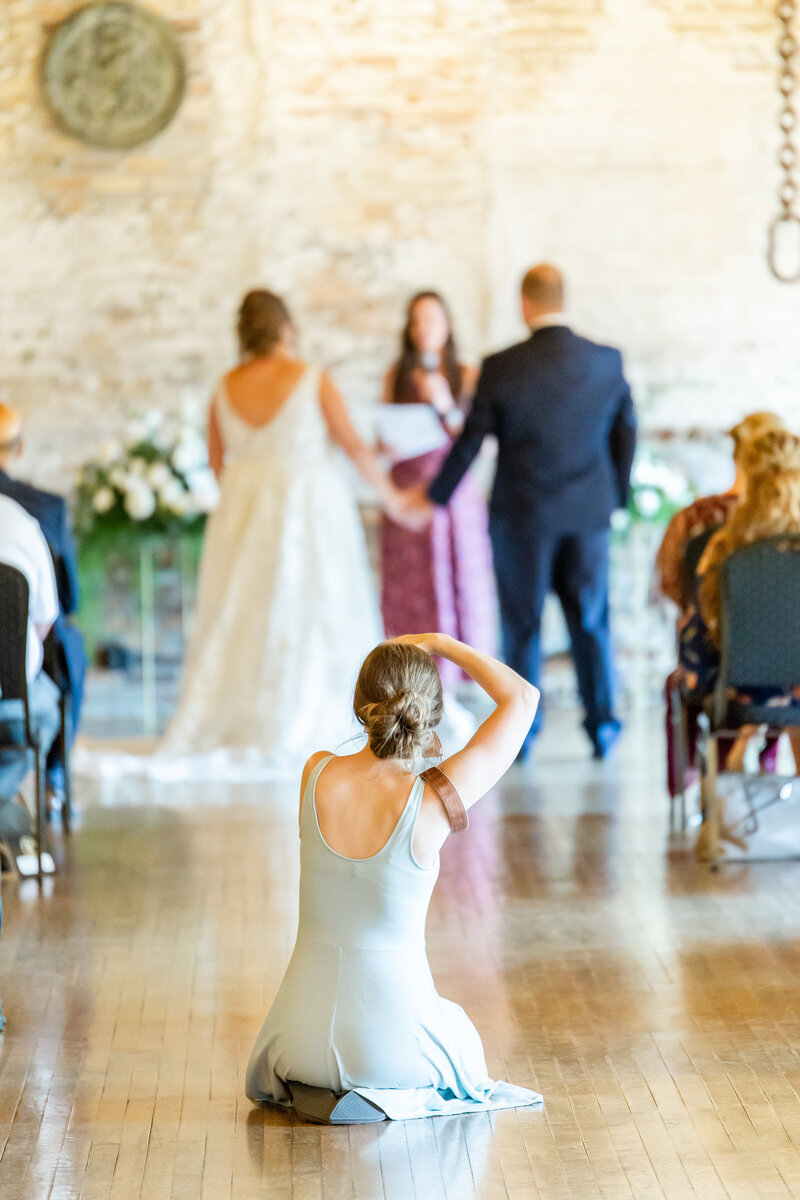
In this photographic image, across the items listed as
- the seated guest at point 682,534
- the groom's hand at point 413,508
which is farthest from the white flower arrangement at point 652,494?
the seated guest at point 682,534

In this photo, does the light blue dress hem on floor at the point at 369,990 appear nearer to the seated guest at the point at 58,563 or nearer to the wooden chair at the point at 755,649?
the wooden chair at the point at 755,649

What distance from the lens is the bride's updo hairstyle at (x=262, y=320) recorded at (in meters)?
6.86

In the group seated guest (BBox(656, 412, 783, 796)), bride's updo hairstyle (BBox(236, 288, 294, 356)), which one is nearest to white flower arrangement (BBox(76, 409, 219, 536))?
bride's updo hairstyle (BBox(236, 288, 294, 356))

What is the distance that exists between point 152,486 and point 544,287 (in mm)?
2365

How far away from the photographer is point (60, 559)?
18.5 ft

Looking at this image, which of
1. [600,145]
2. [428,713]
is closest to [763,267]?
[600,145]

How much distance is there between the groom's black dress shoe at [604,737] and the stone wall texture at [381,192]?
2791mm

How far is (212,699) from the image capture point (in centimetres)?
705

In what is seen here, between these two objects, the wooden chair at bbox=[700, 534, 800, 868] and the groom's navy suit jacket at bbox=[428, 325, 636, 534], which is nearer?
the wooden chair at bbox=[700, 534, 800, 868]

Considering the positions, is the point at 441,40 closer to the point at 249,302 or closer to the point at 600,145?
the point at 600,145

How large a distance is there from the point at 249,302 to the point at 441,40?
9.11 feet

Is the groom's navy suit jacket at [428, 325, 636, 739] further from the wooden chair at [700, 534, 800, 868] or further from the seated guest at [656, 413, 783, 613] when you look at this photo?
the wooden chair at [700, 534, 800, 868]

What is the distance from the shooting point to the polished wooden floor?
8.86 feet

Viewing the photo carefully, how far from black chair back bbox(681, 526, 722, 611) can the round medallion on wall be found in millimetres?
4700
